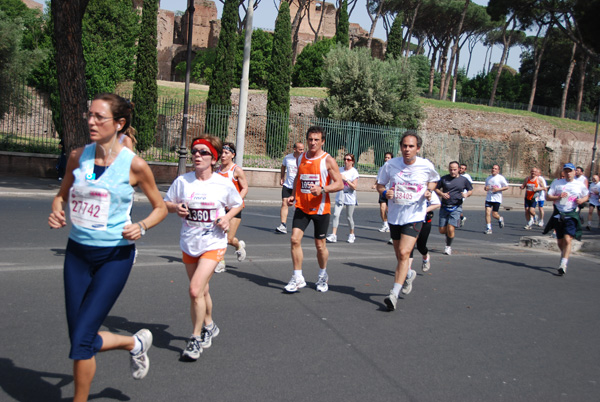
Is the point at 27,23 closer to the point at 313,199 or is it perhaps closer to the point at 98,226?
the point at 313,199

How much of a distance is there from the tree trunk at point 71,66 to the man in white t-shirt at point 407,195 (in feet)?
37.1

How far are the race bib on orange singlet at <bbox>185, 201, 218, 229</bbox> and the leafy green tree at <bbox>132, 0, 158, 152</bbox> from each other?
24.1m

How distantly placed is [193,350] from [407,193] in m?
3.26

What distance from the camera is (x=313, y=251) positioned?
9516mm

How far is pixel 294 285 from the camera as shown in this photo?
6.46 meters

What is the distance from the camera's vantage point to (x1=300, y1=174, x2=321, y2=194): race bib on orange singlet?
6587 mm

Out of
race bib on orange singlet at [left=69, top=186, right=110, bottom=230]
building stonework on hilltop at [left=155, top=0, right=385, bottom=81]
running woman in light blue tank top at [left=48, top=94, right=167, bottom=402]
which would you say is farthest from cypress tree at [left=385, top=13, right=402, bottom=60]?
race bib on orange singlet at [left=69, top=186, right=110, bottom=230]

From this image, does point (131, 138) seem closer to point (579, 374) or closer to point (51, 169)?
point (579, 374)

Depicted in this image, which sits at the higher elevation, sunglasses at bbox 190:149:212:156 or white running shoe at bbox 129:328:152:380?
sunglasses at bbox 190:149:212:156

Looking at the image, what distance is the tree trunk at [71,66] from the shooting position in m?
15.1

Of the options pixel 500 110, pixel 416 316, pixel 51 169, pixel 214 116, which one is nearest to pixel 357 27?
pixel 500 110

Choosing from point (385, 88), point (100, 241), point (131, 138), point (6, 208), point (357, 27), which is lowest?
point (6, 208)

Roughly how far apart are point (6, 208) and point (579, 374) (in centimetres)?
1109

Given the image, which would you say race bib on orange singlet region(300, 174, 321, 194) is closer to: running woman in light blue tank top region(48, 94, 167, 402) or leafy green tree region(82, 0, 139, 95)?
running woman in light blue tank top region(48, 94, 167, 402)
